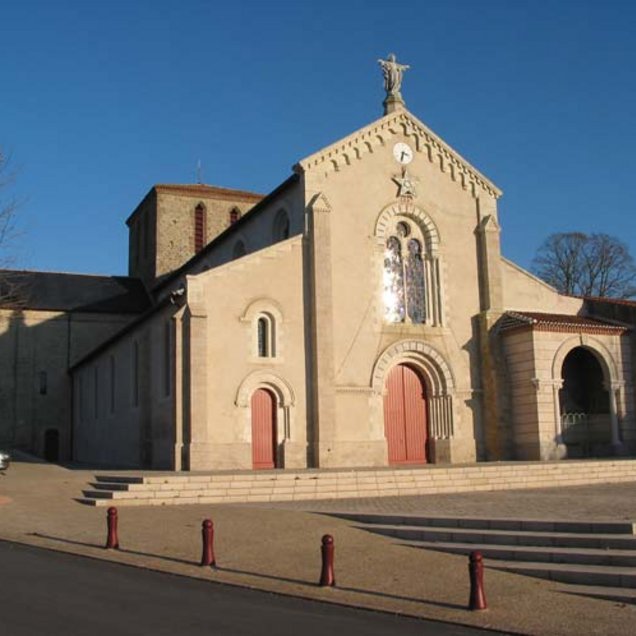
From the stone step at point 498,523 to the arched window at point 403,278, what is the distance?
1458 cm

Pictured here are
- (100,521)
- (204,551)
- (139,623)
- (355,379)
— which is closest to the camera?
(139,623)

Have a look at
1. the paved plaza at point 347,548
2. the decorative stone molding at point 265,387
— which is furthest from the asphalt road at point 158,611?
the decorative stone molding at point 265,387

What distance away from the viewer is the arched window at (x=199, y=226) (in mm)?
51062

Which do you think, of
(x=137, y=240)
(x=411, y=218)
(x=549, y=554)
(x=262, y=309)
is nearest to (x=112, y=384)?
(x=262, y=309)

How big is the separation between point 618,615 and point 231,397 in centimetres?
1808

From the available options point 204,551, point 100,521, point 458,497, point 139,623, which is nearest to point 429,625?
point 139,623

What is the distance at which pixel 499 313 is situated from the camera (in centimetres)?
3136

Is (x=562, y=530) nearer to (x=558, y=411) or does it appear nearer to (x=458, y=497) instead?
(x=458, y=497)

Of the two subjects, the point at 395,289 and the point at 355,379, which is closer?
the point at 355,379

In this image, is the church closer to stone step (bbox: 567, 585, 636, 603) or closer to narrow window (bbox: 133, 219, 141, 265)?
stone step (bbox: 567, 585, 636, 603)

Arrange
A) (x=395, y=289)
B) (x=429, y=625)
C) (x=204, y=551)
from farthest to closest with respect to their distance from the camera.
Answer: (x=395, y=289) → (x=204, y=551) → (x=429, y=625)

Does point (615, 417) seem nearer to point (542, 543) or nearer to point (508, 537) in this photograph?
point (508, 537)

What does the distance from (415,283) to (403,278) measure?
0.53 meters

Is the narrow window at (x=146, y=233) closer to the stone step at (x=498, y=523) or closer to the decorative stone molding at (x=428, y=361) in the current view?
the decorative stone molding at (x=428, y=361)
